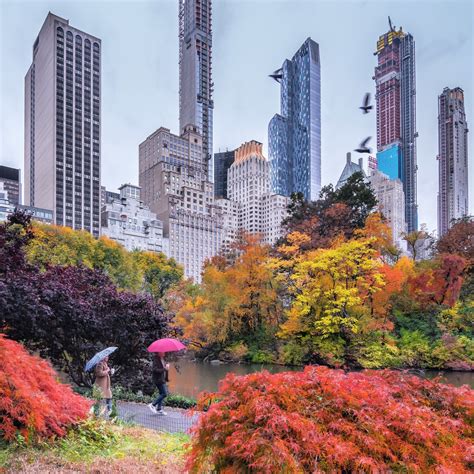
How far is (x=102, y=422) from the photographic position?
5203 millimetres

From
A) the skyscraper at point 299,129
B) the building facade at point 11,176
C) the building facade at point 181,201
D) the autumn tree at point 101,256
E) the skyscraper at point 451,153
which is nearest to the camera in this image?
the autumn tree at point 101,256

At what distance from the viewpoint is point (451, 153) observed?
96.5 m

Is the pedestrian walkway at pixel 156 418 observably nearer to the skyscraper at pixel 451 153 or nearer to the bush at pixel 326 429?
the bush at pixel 326 429

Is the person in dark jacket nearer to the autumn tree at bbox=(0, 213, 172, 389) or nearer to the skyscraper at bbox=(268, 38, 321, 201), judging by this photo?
the autumn tree at bbox=(0, 213, 172, 389)

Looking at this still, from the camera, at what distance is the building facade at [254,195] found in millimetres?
101062

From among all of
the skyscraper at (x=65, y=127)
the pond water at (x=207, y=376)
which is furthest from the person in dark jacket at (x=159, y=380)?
the skyscraper at (x=65, y=127)

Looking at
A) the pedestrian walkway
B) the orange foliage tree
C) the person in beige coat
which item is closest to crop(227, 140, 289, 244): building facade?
the orange foliage tree

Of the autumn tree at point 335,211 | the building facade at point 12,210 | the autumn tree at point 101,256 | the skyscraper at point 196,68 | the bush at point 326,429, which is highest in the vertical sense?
the skyscraper at point 196,68

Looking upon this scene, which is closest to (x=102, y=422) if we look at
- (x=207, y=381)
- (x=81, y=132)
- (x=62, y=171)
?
(x=207, y=381)

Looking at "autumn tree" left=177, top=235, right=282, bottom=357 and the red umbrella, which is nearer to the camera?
the red umbrella

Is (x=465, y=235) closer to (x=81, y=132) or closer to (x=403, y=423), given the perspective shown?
(x=403, y=423)

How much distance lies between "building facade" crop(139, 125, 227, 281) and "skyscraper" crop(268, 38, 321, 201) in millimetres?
60391

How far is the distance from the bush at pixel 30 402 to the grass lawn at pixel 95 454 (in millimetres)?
124

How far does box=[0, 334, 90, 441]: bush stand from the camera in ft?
13.7
